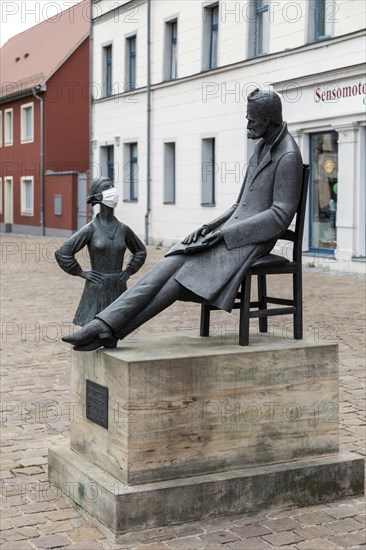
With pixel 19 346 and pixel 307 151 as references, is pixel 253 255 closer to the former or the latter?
pixel 19 346

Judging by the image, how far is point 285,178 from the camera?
554 centimetres

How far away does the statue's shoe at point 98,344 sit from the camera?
207 inches

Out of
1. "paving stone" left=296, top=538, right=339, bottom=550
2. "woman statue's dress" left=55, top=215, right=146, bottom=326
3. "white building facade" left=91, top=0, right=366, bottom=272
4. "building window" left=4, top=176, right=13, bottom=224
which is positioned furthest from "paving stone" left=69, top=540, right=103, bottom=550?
"building window" left=4, top=176, right=13, bottom=224

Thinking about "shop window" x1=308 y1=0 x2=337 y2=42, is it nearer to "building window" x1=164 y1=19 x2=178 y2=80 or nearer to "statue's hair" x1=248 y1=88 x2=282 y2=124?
"building window" x1=164 y1=19 x2=178 y2=80

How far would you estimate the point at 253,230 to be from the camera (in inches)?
215

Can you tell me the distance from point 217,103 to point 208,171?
200 centimetres

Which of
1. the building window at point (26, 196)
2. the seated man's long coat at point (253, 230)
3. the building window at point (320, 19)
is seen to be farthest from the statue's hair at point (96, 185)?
the building window at point (26, 196)

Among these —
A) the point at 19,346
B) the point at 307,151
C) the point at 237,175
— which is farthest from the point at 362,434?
the point at 237,175

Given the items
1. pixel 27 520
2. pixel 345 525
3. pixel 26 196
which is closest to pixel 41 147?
pixel 26 196

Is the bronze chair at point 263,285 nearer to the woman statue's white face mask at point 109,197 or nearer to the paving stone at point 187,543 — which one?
the paving stone at point 187,543

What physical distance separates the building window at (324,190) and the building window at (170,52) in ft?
24.6

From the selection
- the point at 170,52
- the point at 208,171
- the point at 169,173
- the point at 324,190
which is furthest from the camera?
the point at 169,173

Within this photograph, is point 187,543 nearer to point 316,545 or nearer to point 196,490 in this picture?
point 196,490

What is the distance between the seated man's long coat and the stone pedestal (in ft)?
1.25
